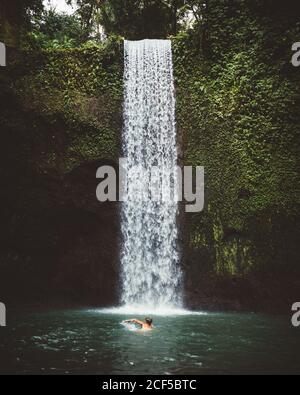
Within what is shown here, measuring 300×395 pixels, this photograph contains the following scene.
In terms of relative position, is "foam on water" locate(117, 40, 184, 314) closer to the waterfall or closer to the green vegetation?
the waterfall

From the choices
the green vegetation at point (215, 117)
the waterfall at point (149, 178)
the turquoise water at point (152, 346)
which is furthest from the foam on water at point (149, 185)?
the turquoise water at point (152, 346)

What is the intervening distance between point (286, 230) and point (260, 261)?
113 centimetres

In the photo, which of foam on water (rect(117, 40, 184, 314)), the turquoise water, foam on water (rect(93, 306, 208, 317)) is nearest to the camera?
the turquoise water

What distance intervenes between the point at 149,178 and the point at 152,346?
6.94 meters

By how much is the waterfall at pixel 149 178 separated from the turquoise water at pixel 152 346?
233 cm

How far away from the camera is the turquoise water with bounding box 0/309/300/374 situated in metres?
5.40

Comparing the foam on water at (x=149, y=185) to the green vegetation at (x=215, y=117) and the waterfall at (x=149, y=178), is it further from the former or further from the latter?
the green vegetation at (x=215, y=117)

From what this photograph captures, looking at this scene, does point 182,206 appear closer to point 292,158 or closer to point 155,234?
point 155,234

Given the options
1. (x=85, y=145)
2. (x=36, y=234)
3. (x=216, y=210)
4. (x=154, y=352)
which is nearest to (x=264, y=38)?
(x=216, y=210)

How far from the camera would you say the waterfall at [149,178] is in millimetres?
11938

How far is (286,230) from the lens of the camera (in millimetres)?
11523

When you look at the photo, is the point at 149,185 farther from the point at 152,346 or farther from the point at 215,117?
the point at 152,346

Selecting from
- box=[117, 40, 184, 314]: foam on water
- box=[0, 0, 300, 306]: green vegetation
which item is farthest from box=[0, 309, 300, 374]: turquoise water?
box=[0, 0, 300, 306]: green vegetation

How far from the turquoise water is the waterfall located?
7.64 ft
